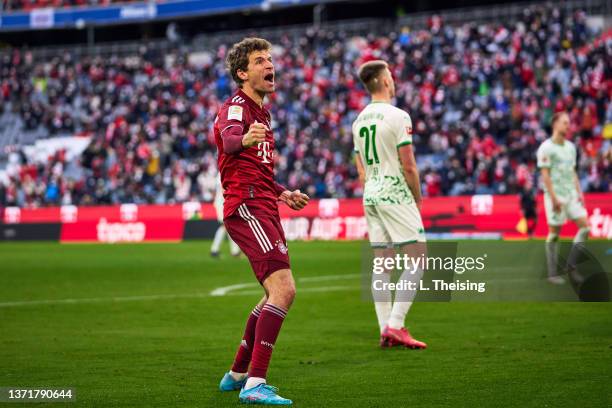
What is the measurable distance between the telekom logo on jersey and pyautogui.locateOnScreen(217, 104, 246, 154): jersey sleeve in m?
0.22

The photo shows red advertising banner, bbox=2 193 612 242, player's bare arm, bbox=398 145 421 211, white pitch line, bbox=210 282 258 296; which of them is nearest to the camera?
player's bare arm, bbox=398 145 421 211

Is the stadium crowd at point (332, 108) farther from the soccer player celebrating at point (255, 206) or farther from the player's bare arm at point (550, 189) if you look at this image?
the soccer player celebrating at point (255, 206)

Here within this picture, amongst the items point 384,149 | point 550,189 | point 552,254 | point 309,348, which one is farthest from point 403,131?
point 552,254

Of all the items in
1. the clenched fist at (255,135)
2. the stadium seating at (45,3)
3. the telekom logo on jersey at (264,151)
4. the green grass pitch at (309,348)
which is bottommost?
the green grass pitch at (309,348)

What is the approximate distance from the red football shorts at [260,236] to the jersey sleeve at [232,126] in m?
0.50

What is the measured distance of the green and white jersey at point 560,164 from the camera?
49.5ft

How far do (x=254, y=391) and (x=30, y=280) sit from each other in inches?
513

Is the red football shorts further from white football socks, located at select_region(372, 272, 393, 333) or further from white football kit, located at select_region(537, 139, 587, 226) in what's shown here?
white football kit, located at select_region(537, 139, 587, 226)

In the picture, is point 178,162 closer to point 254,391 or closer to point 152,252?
point 152,252

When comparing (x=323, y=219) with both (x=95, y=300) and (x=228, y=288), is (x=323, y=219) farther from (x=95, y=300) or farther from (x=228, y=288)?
(x=95, y=300)

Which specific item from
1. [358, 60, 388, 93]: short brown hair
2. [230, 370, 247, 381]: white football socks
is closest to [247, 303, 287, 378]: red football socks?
[230, 370, 247, 381]: white football socks

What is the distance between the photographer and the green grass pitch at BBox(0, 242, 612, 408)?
7.06 meters

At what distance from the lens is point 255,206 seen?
7070mm

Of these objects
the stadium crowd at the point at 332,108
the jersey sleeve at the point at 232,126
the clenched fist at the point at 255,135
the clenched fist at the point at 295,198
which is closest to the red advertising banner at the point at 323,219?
the stadium crowd at the point at 332,108
